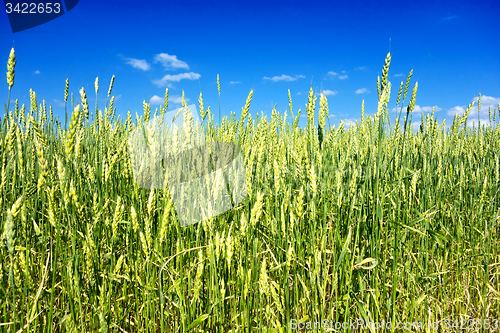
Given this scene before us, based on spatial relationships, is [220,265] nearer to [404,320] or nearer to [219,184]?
[219,184]

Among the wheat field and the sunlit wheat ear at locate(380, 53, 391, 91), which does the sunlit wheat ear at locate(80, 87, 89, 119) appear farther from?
the sunlit wheat ear at locate(380, 53, 391, 91)

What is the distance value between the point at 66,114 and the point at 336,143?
6.65 ft

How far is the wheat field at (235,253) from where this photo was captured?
2.95 feet

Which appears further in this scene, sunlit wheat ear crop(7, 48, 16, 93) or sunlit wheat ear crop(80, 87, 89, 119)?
sunlit wheat ear crop(80, 87, 89, 119)

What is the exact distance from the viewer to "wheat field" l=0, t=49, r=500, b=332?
900mm

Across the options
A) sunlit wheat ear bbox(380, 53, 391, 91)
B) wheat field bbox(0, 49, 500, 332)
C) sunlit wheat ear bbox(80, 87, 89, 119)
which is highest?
sunlit wheat ear bbox(80, 87, 89, 119)

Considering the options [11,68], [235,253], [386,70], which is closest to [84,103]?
[11,68]

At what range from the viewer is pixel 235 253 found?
106cm

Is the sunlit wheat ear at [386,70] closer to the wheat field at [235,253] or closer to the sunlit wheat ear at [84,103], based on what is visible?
the wheat field at [235,253]

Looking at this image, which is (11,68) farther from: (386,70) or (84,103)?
(386,70)

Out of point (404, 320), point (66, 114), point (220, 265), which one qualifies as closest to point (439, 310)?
point (404, 320)

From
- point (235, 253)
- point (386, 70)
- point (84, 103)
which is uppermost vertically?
point (84, 103)

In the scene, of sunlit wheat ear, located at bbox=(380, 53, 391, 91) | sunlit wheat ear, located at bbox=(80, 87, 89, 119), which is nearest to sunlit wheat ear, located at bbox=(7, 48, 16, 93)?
sunlit wheat ear, located at bbox=(80, 87, 89, 119)

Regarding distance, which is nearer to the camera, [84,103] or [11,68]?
[11,68]
